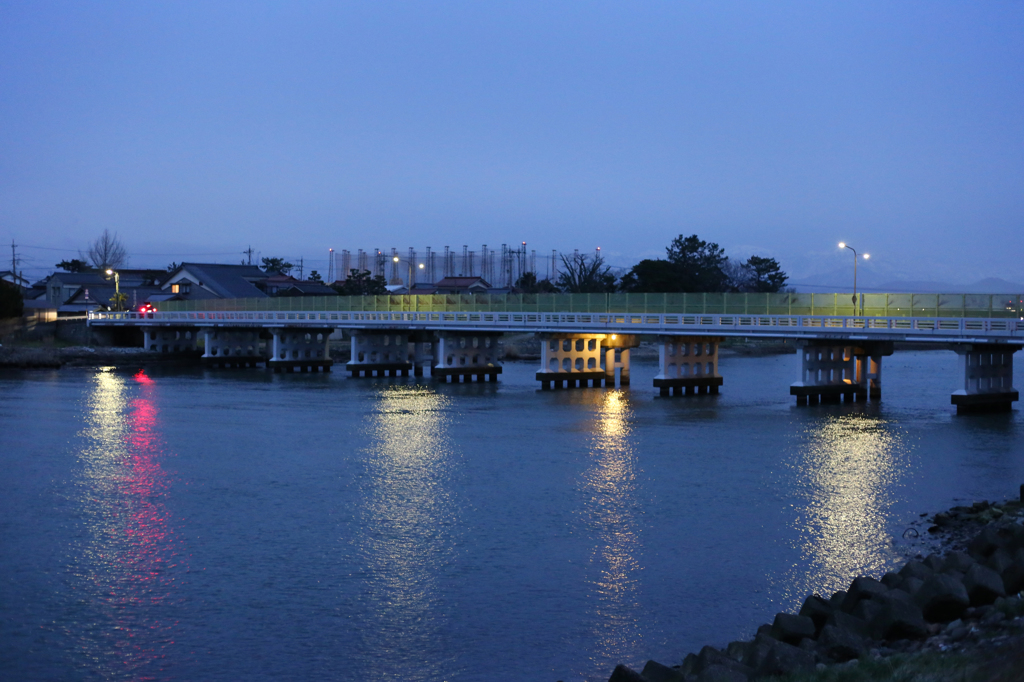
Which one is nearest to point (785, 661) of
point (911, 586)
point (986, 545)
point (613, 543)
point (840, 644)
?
point (840, 644)

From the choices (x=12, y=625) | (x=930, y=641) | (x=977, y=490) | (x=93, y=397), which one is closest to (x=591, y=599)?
(x=930, y=641)

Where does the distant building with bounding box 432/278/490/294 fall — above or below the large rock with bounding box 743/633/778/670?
above

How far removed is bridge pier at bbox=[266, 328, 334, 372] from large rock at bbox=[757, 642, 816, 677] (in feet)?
236

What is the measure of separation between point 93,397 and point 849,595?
50.3 metres

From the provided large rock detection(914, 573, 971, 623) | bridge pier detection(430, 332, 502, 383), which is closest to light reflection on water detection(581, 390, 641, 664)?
large rock detection(914, 573, 971, 623)

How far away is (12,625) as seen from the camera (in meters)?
17.0

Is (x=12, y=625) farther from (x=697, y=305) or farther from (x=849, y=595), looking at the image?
(x=697, y=305)

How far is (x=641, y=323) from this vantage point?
57094mm

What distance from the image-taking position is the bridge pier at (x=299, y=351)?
8200 cm

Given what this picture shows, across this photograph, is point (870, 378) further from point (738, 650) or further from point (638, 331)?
point (738, 650)

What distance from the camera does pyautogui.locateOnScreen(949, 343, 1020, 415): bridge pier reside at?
45.4 meters

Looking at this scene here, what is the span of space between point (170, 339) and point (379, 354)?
29.2 metres

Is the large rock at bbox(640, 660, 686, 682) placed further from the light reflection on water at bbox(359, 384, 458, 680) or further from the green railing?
the green railing

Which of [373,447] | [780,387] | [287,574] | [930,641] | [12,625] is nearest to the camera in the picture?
[930,641]
